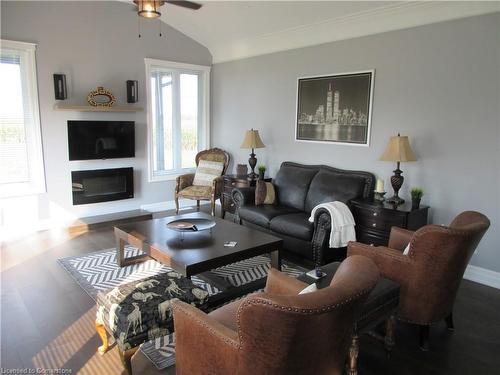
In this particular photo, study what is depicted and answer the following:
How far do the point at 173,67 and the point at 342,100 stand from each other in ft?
9.82

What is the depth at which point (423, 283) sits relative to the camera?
242 cm

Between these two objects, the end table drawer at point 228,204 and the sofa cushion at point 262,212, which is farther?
the end table drawer at point 228,204

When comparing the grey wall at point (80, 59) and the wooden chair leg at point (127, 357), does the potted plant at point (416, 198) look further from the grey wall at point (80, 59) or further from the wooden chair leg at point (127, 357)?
the grey wall at point (80, 59)

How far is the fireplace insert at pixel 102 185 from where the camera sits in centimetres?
540

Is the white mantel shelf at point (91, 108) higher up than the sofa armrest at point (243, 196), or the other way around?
the white mantel shelf at point (91, 108)

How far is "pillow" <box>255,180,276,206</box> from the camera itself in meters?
4.76

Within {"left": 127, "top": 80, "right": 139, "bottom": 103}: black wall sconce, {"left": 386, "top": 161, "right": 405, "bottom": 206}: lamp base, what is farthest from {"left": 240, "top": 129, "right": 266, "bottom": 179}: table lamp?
{"left": 386, "top": 161, "right": 405, "bottom": 206}: lamp base

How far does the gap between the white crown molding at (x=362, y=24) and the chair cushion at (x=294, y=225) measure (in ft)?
7.65

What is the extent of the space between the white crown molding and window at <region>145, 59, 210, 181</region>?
86cm

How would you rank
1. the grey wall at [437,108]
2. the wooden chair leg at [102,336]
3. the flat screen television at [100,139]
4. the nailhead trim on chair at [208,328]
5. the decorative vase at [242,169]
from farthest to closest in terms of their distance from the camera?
1. the decorative vase at [242,169]
2. the flat screen television at [100,139]
3. the grey wall at [437,108]
4. the wooden chair leg at [102,336]
5. the nailhead trim on chair at [208,328]

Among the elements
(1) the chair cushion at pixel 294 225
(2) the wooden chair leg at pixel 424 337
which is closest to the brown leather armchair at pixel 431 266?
(2) the wooden chair leg at pixel 424 337

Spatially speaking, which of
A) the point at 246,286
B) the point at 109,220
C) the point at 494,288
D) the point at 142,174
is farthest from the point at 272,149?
the point at 494,288

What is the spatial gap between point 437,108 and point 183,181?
3745 mm

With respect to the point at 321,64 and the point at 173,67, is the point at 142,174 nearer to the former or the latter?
the point at 173,67
